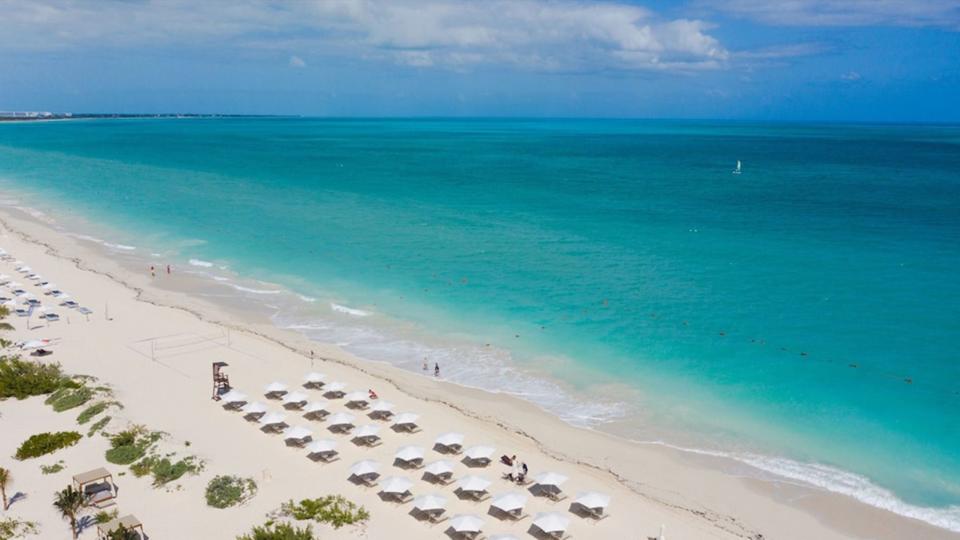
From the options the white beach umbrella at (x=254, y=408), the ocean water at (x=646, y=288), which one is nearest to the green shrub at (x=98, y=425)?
the white beach umbrella at (x=254, y=408)

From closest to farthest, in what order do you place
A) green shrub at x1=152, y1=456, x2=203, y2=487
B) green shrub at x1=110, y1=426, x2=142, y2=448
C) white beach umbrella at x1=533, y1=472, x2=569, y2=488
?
green shrub at x1=152, y1=456, x2=203, y2=487
white beach umbrella at x1=533, y1=472, x2=569, y2=488
green shrub at x1=110, y1=426, x2=142, y2=448

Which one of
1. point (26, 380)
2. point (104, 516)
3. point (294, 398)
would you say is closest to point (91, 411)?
point (26, 380)

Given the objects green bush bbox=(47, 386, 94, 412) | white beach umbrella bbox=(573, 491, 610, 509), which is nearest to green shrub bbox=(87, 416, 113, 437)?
green bush bbox=(47, 386, 94, 412)

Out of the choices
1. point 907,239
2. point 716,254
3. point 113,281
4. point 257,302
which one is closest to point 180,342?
point 257,302

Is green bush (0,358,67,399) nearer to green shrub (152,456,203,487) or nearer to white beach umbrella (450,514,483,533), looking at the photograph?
green shrub (152,456,203,487)

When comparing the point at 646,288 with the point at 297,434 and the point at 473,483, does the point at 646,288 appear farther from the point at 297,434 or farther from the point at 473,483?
the point at 297,434

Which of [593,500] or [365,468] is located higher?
[593,500]

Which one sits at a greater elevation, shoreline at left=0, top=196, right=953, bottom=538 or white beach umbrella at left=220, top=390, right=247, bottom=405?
white beach umbrella at left=220, top=390, right=247, bottom=405
